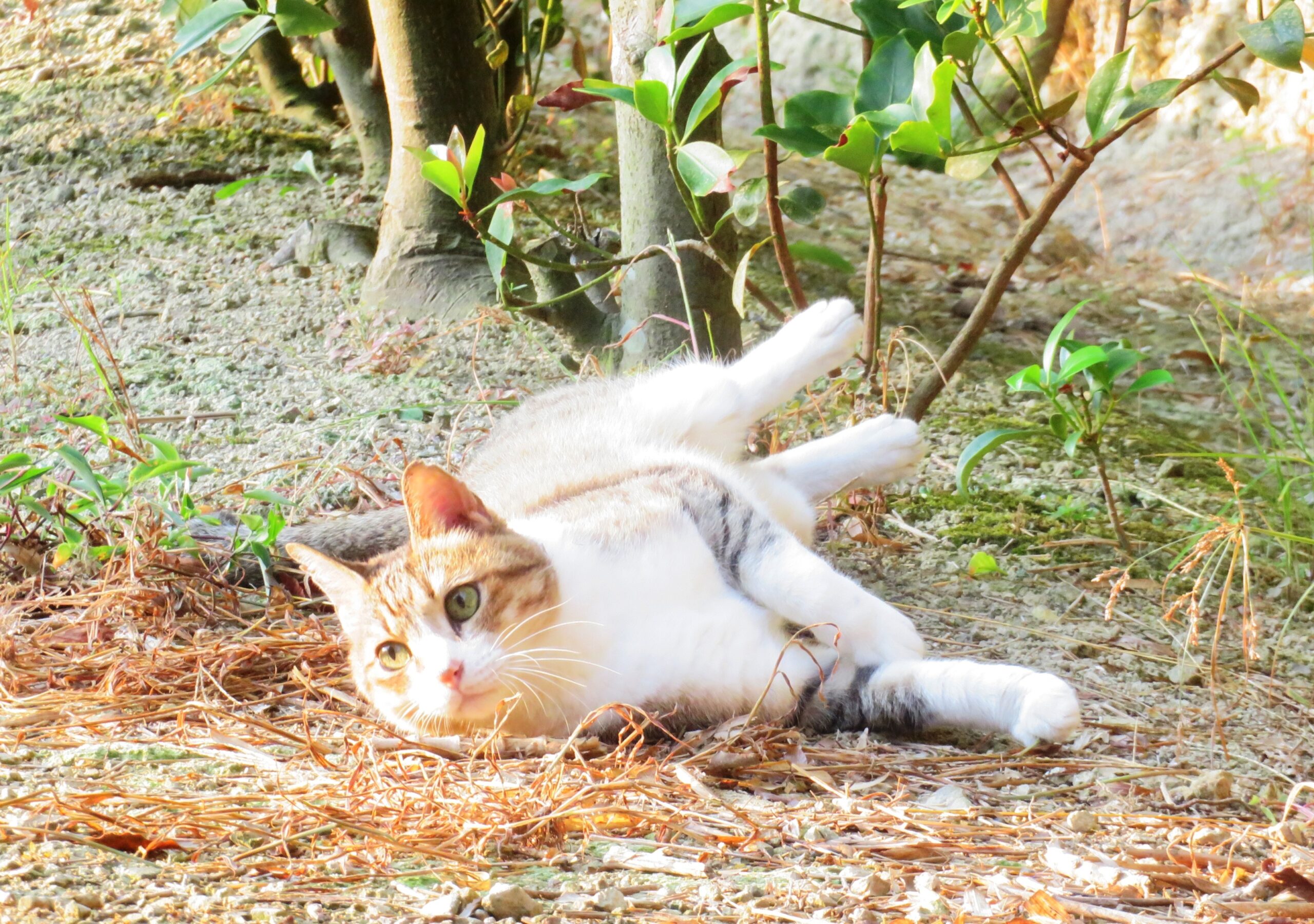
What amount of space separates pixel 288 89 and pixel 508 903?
4.53 m

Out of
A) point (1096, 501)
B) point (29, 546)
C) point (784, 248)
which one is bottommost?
point (1096, 501)

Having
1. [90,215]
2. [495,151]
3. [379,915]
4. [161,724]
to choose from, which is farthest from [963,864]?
[90,215]

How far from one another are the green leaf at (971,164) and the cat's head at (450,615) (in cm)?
109

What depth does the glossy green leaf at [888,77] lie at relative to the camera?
2385 mm

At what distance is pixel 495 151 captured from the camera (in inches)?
157

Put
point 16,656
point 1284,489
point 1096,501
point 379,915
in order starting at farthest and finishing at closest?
point 1096,501, point 1284,489, point 16,656, point 379,915

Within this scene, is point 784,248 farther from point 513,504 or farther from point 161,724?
point 161,724

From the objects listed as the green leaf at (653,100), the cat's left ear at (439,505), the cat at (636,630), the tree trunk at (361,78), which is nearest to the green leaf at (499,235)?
the green leaf at (653,100)

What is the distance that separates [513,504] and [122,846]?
1.33 m

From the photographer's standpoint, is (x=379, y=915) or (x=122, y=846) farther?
(x=122, y=846)

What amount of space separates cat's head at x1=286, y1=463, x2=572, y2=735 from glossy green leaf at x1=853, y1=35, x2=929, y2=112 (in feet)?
3.89

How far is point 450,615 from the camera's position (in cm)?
200

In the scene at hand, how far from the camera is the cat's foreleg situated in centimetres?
267

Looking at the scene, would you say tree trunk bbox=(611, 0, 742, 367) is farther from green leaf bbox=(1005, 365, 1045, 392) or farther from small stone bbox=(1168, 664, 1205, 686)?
small stone bbox=(1168, 664, 1205, 686)
